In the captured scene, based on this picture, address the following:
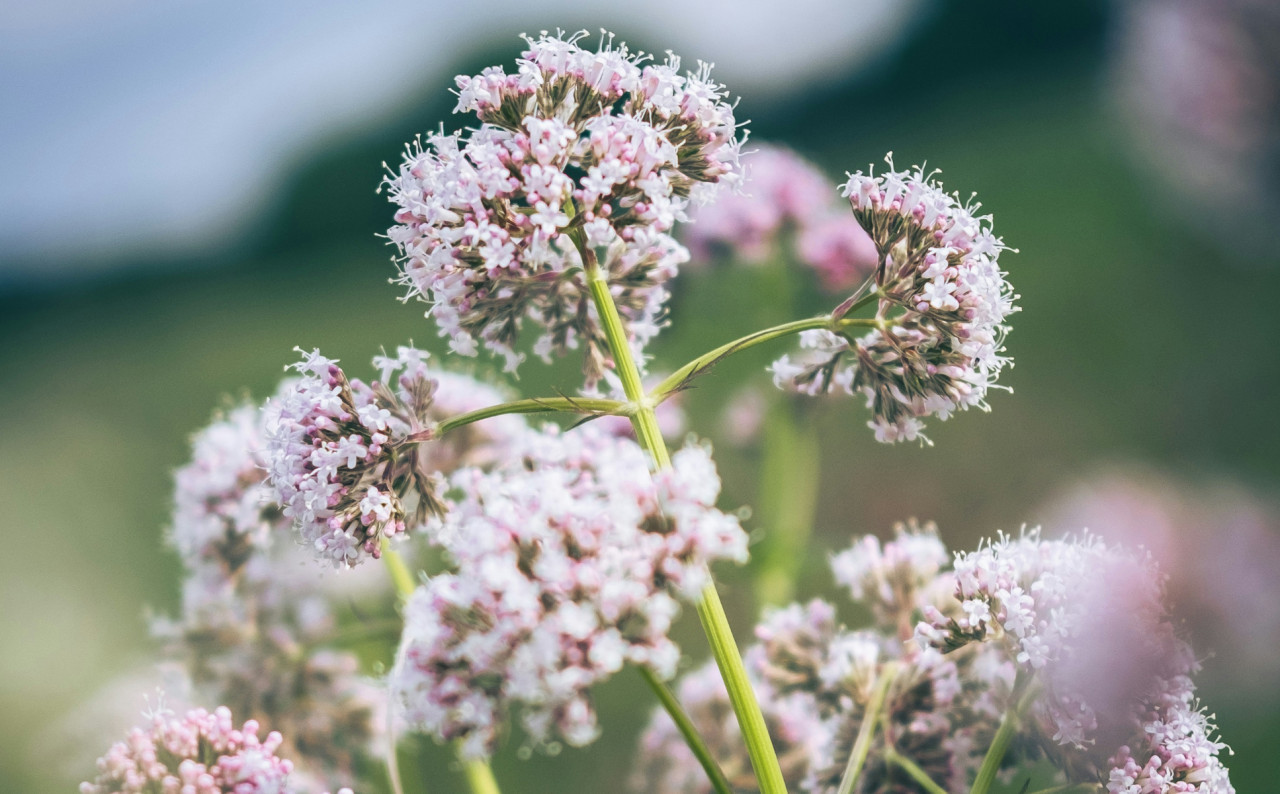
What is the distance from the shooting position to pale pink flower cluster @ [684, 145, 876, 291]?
4242mm

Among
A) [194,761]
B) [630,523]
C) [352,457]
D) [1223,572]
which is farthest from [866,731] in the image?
[194,761]

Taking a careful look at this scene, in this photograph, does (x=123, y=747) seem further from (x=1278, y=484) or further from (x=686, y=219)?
(x=1278, y=484)

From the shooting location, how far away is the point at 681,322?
4250mm

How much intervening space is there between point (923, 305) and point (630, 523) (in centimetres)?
72

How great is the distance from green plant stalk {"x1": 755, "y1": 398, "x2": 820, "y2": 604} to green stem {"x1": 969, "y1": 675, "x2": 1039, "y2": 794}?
5.26 ft

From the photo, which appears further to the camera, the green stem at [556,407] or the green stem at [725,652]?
the green stem at [556,407]

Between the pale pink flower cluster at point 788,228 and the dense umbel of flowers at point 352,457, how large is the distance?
270 centimetres

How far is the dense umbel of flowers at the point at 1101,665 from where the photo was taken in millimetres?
1584

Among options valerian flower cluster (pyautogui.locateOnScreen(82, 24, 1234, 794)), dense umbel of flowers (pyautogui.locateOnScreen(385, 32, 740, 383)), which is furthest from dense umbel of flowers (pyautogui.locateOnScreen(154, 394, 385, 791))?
dense umbel of flowers (pyautogui.locateOnScreen(385, 32, 740, 383))

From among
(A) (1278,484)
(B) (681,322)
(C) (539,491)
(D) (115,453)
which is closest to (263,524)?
(C) (539,491)

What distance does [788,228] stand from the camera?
4.53m

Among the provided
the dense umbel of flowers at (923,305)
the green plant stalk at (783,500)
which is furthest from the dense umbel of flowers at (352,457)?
the green plant stalk at (783,500)

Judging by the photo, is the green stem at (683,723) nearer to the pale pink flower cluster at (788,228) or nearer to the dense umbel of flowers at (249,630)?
the dense umbel of flowers at (249,630)

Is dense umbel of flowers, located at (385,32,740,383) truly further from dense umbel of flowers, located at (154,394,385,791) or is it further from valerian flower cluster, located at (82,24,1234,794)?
dense umbel of flowers, located at (154,394,385,791)
